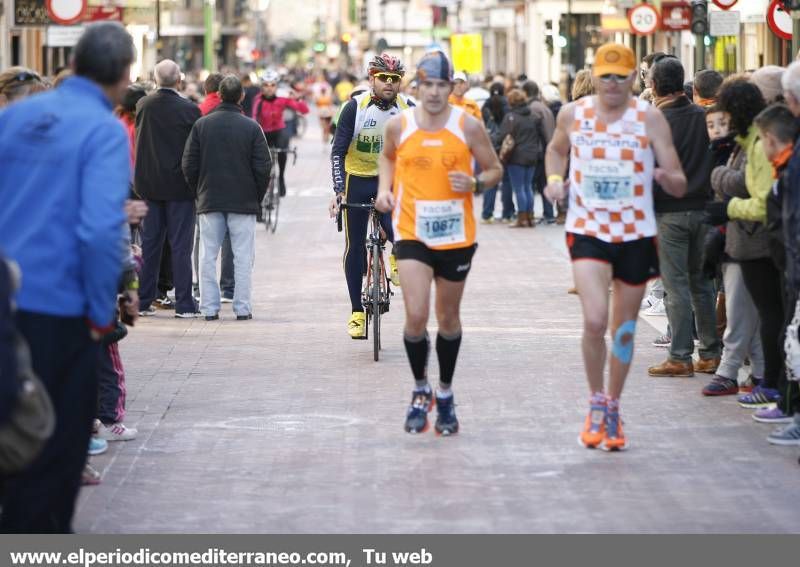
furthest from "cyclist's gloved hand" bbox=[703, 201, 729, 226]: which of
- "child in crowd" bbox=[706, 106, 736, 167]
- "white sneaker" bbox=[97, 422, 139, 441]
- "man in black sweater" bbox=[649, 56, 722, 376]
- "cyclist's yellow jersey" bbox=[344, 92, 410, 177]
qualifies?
"white sneaker" bbox=[97, 422, 139, 441]

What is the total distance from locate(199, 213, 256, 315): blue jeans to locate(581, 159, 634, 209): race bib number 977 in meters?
6.12

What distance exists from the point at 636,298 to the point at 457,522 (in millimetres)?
2051

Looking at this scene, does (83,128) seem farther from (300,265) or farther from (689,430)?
(300,265)

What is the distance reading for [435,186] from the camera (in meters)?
9.42

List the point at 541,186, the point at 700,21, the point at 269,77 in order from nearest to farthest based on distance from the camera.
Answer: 1. the point at 700,21
2. the point at 269,77
3. the point at 541,186

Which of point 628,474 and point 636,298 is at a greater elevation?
point 636,298

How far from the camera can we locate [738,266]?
424 inches

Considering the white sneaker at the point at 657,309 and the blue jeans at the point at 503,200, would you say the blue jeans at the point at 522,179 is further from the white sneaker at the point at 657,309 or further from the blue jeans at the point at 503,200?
the white sneaker at the point at 657,309

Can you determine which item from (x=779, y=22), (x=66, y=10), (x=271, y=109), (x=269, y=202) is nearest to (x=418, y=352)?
(x=779, y=22)

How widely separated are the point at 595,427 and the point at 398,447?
97 centimetres

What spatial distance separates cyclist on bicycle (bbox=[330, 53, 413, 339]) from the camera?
12828mm

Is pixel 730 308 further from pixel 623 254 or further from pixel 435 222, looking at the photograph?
pixel 435 222

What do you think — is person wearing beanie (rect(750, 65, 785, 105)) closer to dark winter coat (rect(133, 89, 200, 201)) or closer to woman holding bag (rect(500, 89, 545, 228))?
dark winter coat (rect(133, 89, 200, 201))
